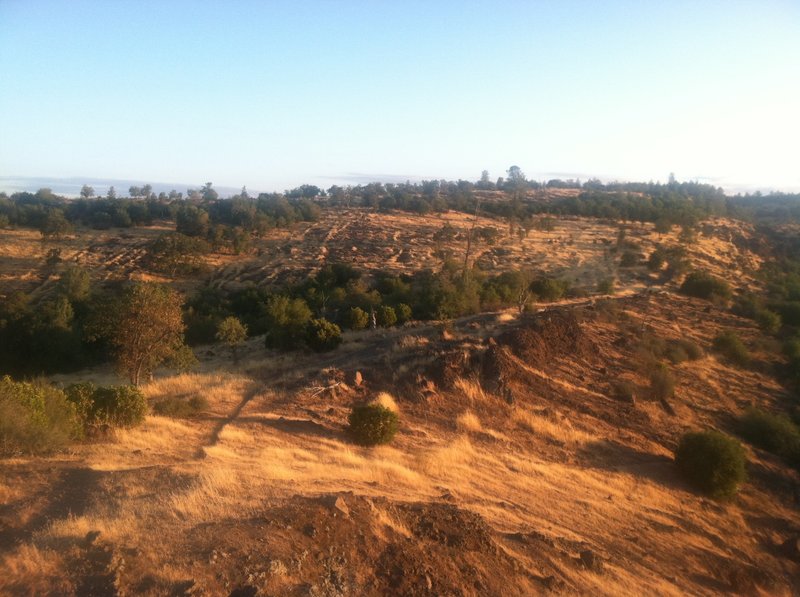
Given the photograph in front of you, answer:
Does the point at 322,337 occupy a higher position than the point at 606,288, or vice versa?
the point at 606,288

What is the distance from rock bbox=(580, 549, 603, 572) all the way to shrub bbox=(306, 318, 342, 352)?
1446 cm

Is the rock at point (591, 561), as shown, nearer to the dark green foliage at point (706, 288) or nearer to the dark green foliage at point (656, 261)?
the dark green foliage at point (706, 288)

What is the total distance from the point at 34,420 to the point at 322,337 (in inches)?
493

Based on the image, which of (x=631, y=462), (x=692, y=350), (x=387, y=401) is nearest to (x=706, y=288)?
(x=692, y=350)

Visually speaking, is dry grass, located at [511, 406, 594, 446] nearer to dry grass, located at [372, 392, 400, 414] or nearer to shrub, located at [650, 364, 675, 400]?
dry grass, located at [372, 392, 400, 414]

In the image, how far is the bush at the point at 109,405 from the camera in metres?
11.1

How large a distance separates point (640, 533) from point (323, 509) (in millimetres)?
7281

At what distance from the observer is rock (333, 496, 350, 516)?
7.54 metres

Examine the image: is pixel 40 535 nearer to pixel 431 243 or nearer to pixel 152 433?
pixel 152 433

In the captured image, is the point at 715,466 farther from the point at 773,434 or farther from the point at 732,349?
the point at 732,349

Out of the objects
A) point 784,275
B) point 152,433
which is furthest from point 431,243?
point 152,433

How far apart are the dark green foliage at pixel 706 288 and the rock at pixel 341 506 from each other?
113 feet

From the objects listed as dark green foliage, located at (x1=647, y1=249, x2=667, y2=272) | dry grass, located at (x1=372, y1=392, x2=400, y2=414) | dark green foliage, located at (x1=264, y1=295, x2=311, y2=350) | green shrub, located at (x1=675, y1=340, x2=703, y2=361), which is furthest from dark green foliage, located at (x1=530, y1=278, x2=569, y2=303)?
dry grass, located at (x1=372, y1=392, x2=400, y2=414)

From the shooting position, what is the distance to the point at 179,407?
43.5 feet
